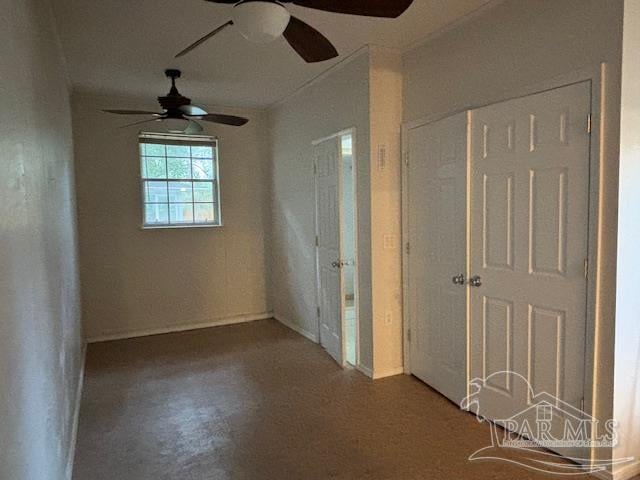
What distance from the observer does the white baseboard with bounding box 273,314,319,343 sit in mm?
4598

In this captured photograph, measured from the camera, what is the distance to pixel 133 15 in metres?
2.77

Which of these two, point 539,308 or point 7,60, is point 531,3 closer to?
point 539,308

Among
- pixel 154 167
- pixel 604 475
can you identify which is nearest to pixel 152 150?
pixel 154 167

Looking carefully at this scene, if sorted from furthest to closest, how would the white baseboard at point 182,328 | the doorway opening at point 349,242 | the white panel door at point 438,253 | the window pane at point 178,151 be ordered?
the window pane at point 178,151 < the white baseboard at point 182,328 < the doorway opening at point 349,242 < the white panel door at point 438,253

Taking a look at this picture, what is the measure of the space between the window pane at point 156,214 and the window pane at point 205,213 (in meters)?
0.36

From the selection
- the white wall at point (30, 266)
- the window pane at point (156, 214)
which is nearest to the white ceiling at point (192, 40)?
the white wall at point (30, 266)

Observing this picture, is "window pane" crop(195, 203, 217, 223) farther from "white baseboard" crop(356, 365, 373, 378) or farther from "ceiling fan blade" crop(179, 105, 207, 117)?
"white baseboard" crop(356, 365, 373, 378)

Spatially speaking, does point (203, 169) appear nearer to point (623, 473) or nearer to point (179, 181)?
point (179, 181)

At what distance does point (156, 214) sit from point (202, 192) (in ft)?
1.97

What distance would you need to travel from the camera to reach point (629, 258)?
6.98 ft

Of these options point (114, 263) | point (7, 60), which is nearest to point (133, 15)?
point (7, 60)

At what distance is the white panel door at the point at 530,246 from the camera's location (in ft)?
7.39

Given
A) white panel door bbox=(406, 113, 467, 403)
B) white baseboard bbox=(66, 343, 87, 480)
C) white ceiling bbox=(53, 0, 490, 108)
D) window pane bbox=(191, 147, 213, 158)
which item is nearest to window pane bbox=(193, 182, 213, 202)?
window pane bbox=(191, 147, 213, 158)

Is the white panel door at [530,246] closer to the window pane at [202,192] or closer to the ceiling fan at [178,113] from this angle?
the ceiling fan at [178,113]
